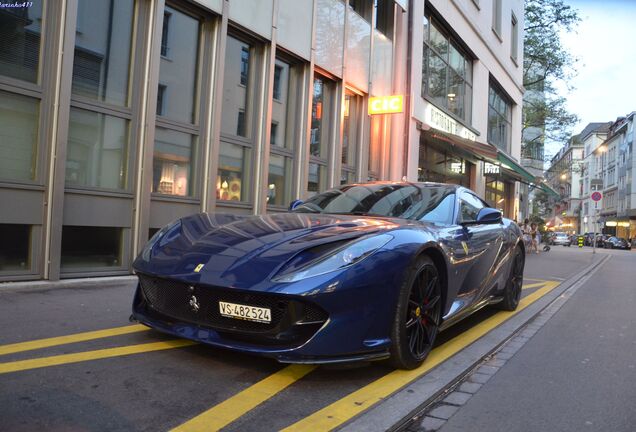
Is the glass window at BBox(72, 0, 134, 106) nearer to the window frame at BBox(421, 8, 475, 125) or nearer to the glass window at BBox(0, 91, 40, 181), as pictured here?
the glass window at BBox(0, 91, 40, 181)

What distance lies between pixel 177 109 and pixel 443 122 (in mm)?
10911

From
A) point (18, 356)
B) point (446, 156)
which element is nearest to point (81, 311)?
point (18, 356)

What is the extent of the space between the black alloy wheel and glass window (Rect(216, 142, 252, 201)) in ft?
16.0

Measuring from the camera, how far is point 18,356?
3.24 metres

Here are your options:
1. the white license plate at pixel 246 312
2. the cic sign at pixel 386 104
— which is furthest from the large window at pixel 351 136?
the white license plate at pixel 246 312

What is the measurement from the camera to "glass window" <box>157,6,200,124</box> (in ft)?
25.4

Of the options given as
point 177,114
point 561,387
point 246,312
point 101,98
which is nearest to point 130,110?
point 101,98

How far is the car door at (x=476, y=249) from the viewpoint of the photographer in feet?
14.2

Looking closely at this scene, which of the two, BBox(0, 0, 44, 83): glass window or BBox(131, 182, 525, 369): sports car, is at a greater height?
BBox(0, 0, 44, 83): glass window

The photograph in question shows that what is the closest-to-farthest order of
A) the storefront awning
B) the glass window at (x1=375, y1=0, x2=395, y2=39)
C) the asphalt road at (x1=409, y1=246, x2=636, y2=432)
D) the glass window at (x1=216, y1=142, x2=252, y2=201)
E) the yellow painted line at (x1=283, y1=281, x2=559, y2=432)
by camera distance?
the yellow painted line at (x1=283, y1=281, x2=559, y2=432) < the asphalt road at (x1=409, y1=246, x2=636, y2=432) < the glass window at (x1=216, y1=142, x2=252, y2=201) < the glass window at (x1=375, y1=0, x2=395, y2=39) < the storefront awning

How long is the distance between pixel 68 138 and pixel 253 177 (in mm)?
3446

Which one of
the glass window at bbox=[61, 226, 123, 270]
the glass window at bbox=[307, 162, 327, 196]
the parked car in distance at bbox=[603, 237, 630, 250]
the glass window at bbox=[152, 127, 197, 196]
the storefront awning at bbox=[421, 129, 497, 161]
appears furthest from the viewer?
the parked car in distance at bbox=[603, 237, 630, 250]

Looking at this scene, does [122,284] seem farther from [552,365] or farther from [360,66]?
[360,66]

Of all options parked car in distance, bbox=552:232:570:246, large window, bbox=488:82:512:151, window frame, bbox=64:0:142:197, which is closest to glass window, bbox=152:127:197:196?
window frame, bbox=64:0:142:197
